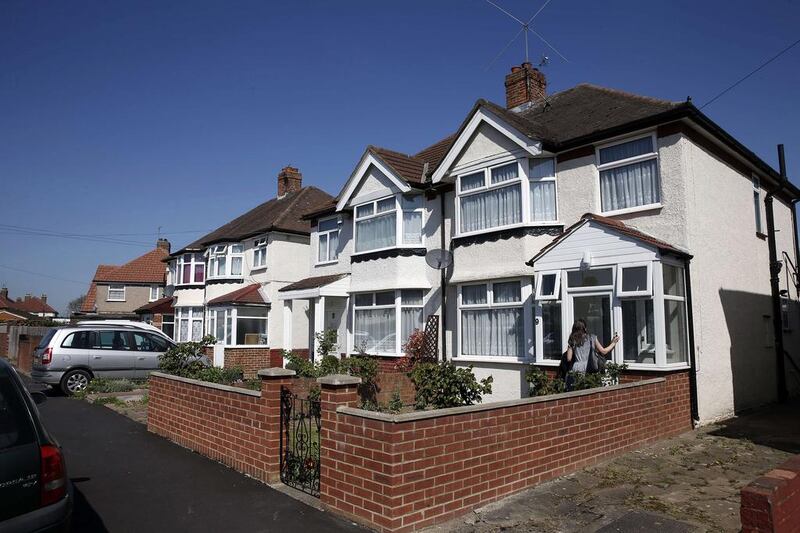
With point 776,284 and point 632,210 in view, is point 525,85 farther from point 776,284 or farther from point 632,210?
point 776,284

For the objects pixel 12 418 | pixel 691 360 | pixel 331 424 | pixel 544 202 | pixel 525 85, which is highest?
pixel 525 85

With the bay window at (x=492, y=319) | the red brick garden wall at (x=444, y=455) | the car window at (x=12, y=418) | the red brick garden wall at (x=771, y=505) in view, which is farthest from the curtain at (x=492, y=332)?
the car window at (x=12, y=418)

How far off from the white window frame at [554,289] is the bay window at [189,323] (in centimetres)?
1911

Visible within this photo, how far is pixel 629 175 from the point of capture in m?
11.2

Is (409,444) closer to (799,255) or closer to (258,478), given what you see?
(258,478)

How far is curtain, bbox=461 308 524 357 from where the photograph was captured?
40.4ft

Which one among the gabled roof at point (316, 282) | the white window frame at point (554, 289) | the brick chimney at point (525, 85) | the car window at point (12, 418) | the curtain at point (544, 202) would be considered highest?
the brick chimney at point (525, 85)

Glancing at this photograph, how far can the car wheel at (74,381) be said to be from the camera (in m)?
14.7

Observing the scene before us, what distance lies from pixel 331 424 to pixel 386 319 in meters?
10.4

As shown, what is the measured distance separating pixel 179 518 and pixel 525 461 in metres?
3.57

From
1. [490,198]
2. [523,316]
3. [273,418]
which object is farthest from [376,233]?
[273,418]

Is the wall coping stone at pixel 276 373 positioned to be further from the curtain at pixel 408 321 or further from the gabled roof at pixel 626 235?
the curtain at pixel 408 321

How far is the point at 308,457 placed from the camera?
21.3 ft

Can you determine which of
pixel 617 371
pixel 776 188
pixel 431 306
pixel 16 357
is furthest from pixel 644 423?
pixel 16 357
